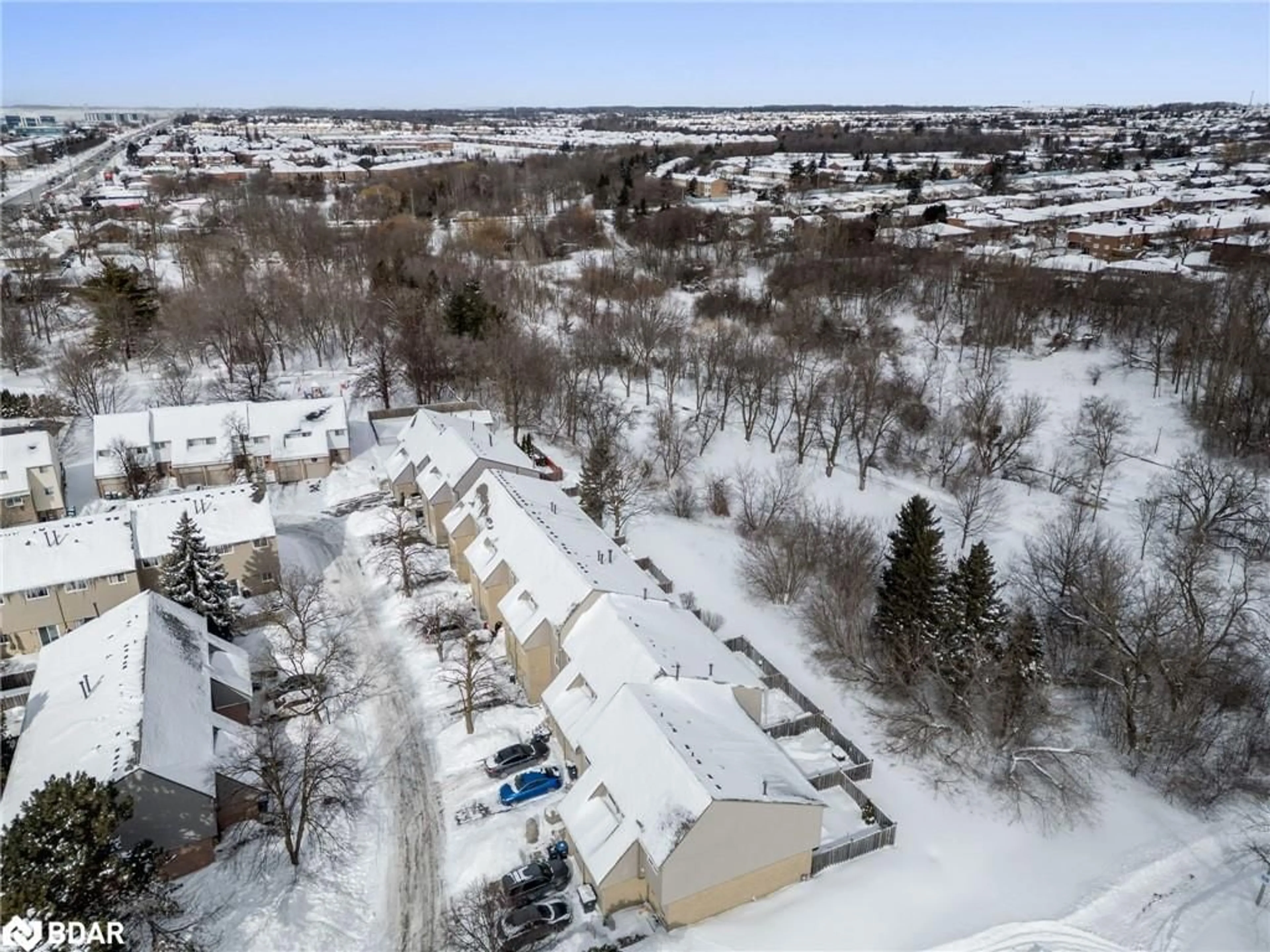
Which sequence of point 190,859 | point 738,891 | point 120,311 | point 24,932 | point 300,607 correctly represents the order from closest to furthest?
point 24,932 < point 738,891 < point 190,859 < point 300,607 < point 120,311

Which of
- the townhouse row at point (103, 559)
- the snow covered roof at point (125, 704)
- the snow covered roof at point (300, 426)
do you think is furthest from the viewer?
the snow covered roof at point (300, 426)

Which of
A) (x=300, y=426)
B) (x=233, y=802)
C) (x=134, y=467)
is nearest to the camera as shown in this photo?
(x=233, y=802)

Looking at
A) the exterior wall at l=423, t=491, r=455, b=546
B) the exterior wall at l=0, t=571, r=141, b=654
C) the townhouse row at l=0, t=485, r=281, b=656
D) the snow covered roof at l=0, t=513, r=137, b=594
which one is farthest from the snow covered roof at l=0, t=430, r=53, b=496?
the exterior wall at l=423, t=491, r=455, b=546

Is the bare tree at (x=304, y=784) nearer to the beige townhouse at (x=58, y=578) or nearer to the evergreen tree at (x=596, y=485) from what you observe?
the beige townhouse at (x=58, y=578)

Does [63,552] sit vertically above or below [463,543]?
above

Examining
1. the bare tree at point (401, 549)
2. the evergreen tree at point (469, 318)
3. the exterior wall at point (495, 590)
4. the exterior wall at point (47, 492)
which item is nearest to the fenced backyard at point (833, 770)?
the exterior wall at point (495, 590)

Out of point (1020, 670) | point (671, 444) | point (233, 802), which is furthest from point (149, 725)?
point (671, 444)

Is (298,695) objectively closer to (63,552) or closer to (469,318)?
(63,552)
